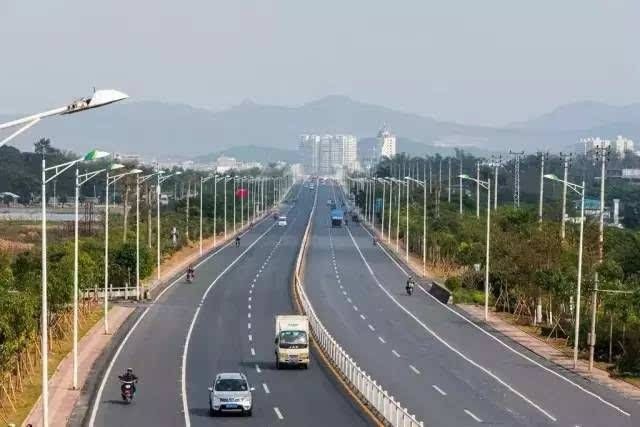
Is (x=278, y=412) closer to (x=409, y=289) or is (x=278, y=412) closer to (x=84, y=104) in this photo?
(x=84, y=104)

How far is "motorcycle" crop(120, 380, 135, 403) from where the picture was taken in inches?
1570

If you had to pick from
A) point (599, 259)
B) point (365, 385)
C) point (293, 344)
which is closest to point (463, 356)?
point (293, 344)

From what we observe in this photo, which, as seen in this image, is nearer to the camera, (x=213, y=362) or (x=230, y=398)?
(x=230, y=398)

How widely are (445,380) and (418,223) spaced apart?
83242mm

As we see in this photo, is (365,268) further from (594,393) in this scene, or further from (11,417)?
(11,417)

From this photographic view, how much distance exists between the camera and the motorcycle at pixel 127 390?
39.9m

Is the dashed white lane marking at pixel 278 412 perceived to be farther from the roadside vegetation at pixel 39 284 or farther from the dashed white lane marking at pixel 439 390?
the roadside vegetation at pixel 39 284

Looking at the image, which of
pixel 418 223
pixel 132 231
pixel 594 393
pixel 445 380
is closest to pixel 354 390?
pixel 445 380

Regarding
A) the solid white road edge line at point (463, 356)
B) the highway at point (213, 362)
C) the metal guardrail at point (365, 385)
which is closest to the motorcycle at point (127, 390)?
the highway at point (213, 362)

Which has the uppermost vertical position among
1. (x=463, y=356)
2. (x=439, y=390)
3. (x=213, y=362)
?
(x=439, y=390)

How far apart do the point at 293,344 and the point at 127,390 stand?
9326 mm

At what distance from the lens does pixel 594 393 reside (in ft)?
144

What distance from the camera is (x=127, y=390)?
40.0m

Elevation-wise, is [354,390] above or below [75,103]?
below
